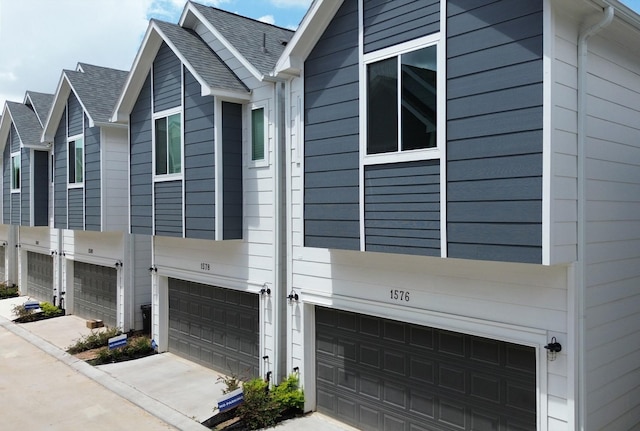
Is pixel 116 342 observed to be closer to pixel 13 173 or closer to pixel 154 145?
pixel 154 145

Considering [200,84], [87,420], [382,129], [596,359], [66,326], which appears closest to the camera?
[596,359]

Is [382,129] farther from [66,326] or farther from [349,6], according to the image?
[66,326]

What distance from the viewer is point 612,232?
6.26 metres

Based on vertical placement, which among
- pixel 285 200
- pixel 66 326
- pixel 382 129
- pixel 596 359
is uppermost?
pixel 382 129

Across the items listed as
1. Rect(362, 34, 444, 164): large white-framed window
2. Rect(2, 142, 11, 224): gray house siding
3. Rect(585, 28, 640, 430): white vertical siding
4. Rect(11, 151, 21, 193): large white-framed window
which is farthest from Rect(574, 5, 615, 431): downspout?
Rect(2, 142, 11, 224): gray house siding

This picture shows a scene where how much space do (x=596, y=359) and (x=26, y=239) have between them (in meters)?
22.4

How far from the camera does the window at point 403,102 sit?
621 cm

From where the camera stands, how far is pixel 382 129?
6.75m

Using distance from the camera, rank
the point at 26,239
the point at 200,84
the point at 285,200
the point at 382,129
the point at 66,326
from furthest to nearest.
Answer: the point at 26,239, the point at 66,326, the point at 200,84, the point at 285,200, the point at 382,129

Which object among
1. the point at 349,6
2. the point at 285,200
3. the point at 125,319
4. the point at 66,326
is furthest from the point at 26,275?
the point at 349,6

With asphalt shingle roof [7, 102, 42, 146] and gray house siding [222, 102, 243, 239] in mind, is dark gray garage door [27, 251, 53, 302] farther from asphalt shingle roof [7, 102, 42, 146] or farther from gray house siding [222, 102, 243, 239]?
gray house siding [222, 102, 243, 239]

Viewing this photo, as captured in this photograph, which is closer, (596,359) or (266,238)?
(596,359)

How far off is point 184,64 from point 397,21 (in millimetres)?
5234

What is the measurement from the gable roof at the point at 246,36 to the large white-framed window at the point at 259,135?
670 mm
